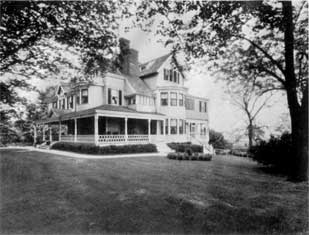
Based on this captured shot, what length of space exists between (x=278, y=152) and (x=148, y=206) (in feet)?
29.4

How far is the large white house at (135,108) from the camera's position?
69.6 feet

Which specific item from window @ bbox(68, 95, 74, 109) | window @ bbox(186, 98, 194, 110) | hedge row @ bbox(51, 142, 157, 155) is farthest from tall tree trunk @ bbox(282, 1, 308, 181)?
window @ bbox(68, 95, 74, 109)

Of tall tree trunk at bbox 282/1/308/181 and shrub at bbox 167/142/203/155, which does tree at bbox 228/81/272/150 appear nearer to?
shrub at bbox 167/142/203/155

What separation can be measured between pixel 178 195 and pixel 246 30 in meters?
8.98

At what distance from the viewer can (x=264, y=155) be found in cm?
1140

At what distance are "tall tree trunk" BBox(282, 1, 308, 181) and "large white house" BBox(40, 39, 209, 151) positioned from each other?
44.9 ft

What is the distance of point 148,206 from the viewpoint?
4879mm

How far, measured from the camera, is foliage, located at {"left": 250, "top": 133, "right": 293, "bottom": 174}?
414 inches

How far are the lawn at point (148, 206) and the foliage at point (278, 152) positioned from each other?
306 cm

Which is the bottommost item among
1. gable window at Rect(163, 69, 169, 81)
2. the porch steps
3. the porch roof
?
the porch steps

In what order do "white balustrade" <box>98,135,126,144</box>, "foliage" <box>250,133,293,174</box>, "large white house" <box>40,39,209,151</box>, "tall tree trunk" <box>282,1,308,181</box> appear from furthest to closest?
"large white house" <box>40,39,209,151</box>
"white balustrade" <box>98,135,126,144</box>
"foliage" <box>250,133,293,174</box>
"tall tree trunk" <box>282,1,308,181</box>

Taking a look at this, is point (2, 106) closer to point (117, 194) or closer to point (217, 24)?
point (117, 194)

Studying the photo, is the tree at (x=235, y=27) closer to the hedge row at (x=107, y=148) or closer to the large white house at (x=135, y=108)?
the hedge row at (x=107, y=148)

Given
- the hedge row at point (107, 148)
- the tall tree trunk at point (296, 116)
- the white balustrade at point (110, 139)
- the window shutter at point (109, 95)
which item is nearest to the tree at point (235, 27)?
the tall tree trunk at point (296, 116)
